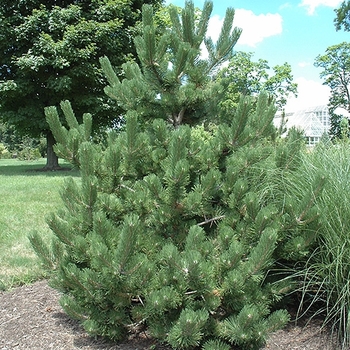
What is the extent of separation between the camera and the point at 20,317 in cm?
322

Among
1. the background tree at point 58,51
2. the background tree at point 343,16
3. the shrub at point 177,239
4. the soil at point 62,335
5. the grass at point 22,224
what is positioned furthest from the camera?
the background tree at point 343,16

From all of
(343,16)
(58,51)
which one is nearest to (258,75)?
(343,16)

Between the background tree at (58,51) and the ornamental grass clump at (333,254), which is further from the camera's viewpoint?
the background tree at (58,51)

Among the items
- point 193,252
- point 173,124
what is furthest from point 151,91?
point 193,252

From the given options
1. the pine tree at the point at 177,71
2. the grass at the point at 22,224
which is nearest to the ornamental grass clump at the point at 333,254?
the pine tree at the point at 177,71

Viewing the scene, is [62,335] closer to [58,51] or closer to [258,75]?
[58,51]

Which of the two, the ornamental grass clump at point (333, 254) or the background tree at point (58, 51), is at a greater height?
the background tree at point (58, 51)

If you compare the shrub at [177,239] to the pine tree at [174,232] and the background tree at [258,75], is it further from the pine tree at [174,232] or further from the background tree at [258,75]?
the background tree at [258,75]

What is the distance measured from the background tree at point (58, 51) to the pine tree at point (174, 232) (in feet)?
37.8

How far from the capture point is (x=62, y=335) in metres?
2.93

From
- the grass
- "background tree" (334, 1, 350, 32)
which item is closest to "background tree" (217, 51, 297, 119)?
"background tree" (334, 1, 350, 32)

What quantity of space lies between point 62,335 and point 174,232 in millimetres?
1162

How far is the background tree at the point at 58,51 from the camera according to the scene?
44.9 feet

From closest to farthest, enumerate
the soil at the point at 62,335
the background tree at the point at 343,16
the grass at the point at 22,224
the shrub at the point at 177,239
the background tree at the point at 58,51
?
the shrub at the point at 177,239, the soil at the point at 62,335, the grass at the point at 22,224, the background tree at the point at 58,51, the background tree at the point at 343,16
